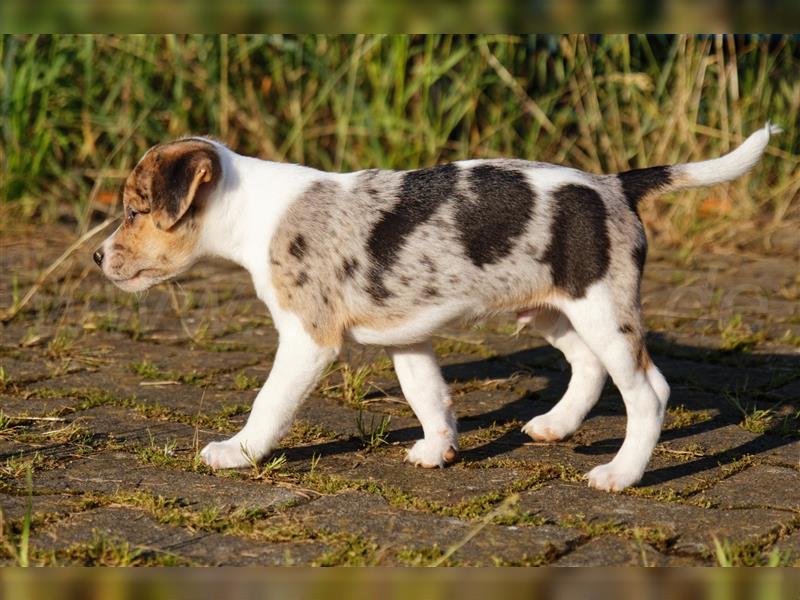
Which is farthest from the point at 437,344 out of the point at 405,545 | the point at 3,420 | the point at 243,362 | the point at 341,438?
the point at 405,545

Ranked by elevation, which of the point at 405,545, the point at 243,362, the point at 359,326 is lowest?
the point at 243,362

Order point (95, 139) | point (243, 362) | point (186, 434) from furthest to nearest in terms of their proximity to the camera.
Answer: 1. point (95, 139)
2. point (243, 362)
3. point (186, 434)

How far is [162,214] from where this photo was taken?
454cm

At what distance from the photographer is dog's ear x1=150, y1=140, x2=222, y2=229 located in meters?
4.48

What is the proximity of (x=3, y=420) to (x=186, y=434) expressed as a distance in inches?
26.5

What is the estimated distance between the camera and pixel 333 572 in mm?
3342

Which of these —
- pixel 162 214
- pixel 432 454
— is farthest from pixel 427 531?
pixel 162 214

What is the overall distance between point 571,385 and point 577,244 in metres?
0.72

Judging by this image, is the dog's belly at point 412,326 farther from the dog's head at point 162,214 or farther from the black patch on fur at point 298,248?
the dog's head at point 162,214

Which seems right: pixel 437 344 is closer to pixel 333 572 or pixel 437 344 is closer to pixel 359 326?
pixel 359 326

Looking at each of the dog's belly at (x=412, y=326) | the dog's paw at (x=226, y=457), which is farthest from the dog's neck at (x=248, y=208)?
the dog's paw at (x=226, y=457)

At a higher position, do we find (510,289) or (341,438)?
(510,289)

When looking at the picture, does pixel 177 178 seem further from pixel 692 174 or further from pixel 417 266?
pixel 692 174

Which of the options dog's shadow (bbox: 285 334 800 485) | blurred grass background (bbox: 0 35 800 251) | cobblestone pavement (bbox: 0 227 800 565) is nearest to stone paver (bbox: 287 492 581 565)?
cobblestone pavement (bbox: 0 227 800 565)
